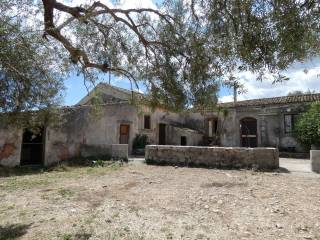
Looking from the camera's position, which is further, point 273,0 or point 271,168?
point 271,168

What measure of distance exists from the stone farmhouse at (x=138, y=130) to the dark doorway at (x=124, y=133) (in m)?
0.07

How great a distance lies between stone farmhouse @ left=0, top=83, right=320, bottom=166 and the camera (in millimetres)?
14992

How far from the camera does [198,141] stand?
23531mm

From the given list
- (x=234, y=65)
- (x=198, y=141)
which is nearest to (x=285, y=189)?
(x=234, y=65)

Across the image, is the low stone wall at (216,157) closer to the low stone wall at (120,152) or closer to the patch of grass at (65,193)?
the low stone wall at (120,152)

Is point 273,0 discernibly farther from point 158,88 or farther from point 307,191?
point 307,191

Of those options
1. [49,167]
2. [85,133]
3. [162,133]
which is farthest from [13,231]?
[162,133]

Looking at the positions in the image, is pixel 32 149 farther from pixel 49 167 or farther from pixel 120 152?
pixel 120 152

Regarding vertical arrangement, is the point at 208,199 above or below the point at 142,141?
below

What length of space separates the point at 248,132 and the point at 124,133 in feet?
29.4

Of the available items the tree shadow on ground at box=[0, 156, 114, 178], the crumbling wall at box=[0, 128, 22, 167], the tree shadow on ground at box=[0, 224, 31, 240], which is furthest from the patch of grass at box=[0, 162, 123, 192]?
the tree shadow on ground at box=[0, 224, 31, 240]

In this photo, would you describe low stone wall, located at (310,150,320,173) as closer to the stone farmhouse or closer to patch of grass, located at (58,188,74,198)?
the stone farmhouse

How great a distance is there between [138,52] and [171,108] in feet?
6.71

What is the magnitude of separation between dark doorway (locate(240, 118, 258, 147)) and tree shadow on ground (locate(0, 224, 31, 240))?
18.4m
